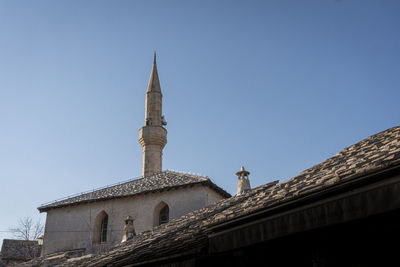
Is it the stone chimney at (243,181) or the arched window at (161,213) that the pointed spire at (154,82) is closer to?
the arched window at (161,213)

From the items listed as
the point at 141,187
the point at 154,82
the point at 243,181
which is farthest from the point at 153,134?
the point at 243,181

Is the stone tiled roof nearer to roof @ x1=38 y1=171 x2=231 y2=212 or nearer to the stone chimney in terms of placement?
the stone chimney

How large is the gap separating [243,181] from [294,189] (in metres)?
13.2

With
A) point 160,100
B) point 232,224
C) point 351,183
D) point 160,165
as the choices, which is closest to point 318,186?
point 351,183

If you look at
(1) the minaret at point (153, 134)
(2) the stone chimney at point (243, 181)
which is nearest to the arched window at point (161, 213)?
(2) the stone chimney at point (243, 181)

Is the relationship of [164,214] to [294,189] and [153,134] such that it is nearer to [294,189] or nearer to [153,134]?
[153,134]

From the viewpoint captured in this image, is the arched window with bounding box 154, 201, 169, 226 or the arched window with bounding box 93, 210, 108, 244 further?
the arched window with bounding box 93, 210, 108, 244

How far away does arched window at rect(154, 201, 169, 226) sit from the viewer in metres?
26.3

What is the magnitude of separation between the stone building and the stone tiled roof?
14.9 metres

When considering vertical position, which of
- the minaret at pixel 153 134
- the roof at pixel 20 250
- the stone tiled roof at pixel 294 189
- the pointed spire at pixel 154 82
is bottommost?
the stone tiled roof at pixel 294 189

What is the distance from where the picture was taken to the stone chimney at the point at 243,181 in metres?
19.3

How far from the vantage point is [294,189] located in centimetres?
661

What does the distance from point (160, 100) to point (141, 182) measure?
13.7 m

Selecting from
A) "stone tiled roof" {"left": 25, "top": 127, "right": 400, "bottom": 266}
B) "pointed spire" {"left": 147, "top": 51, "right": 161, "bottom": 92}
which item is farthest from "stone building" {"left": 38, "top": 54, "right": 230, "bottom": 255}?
"stone tiled roof" {"left": 25, "top": 127, "right": 400, "bottom": 266}
